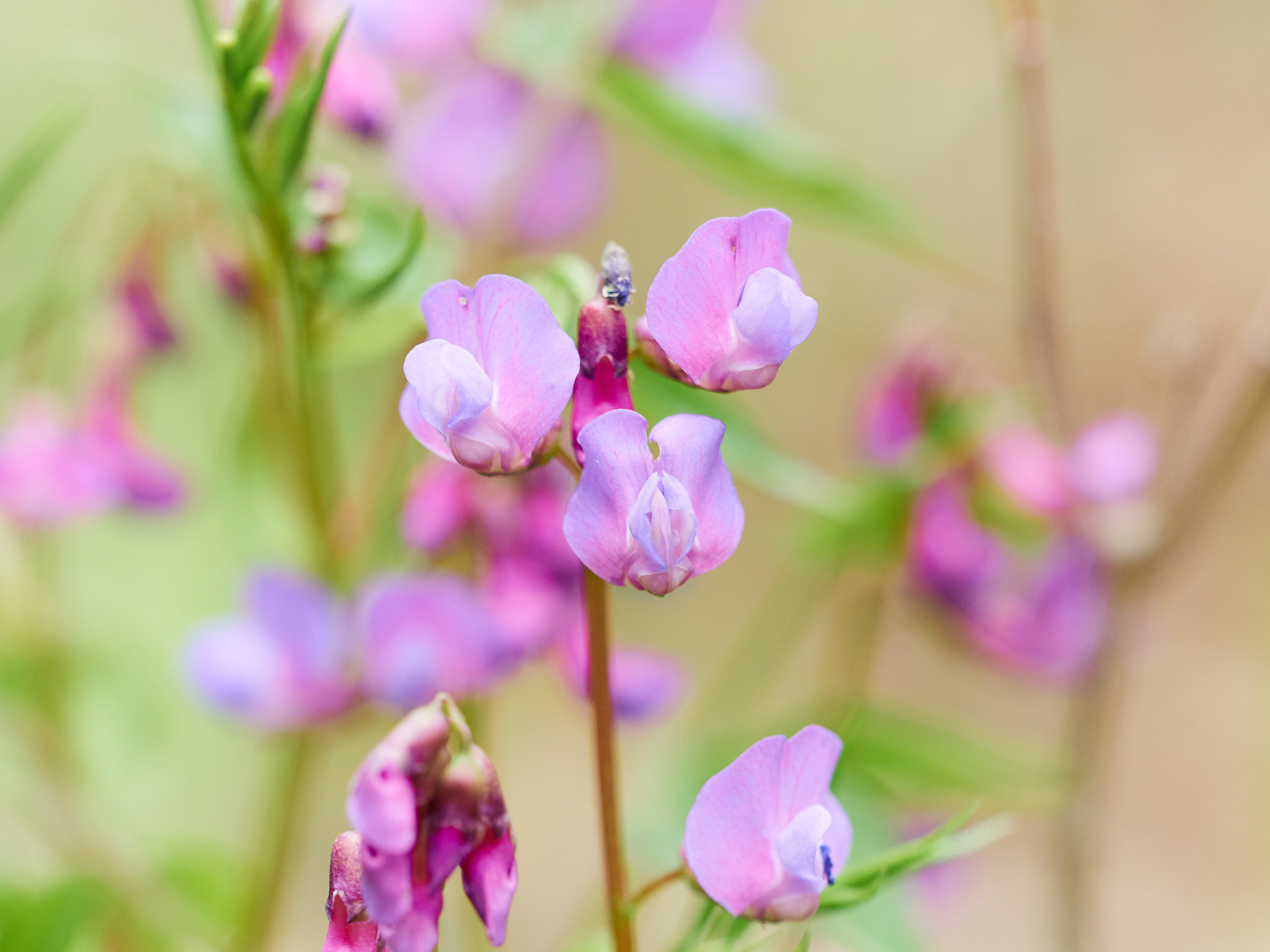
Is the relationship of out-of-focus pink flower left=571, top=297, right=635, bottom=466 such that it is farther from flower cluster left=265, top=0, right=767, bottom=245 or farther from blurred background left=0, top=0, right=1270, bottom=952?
blurred background left=0, top=0, right=1270, bottom=952

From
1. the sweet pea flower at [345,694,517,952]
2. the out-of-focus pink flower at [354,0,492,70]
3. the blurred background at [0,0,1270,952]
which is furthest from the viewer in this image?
the blurred background at [0,0,1270,952]

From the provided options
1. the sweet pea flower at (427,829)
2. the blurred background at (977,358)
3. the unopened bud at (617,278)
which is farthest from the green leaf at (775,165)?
the blurred background at (977,358)

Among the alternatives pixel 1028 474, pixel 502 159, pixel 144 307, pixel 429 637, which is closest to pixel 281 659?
pixel 429 637

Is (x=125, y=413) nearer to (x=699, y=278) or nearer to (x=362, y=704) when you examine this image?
(x=362, y=704)

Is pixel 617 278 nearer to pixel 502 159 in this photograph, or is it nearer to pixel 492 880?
pixel 492 880

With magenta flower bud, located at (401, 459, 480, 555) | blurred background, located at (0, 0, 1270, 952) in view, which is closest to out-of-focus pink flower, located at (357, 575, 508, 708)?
magenta flower bud, located at (401, 459, 480, 555)

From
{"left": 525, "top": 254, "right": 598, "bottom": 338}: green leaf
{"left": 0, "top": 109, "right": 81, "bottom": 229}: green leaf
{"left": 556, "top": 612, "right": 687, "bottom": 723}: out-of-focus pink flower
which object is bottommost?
{"left": 556, "top": 612, "right": 687, "bottom": 723}: out-of-focus pink flower

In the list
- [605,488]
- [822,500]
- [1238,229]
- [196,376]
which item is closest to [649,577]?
[605,488]
